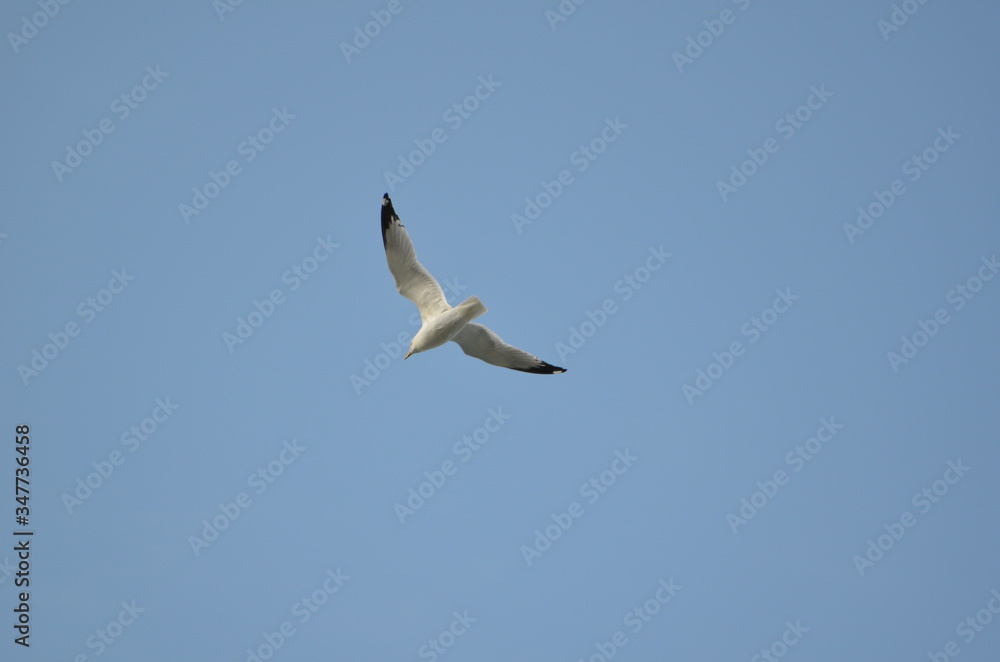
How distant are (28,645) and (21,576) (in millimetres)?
1277

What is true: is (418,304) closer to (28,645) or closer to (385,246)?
(385,246)

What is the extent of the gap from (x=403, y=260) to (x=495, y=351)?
2.12 metres

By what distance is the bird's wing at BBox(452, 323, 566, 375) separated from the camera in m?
22.1

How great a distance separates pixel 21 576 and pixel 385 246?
8.50 m

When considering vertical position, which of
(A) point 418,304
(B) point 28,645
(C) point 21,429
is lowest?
(B) point 28,645

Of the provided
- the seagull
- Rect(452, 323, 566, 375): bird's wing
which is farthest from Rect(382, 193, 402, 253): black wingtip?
Rect(452, 323, 566, 375): bird's wing

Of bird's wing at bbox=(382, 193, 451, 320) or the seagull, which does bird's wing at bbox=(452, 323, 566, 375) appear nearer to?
the seagull

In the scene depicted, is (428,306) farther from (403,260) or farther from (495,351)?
(495,351)

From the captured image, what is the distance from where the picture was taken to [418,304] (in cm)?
2231

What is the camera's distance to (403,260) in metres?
22.3

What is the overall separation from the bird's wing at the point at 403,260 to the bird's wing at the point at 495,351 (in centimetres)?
88

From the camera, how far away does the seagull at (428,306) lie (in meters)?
22.0

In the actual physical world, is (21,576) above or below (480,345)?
below

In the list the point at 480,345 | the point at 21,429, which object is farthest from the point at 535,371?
the point at 21,429
